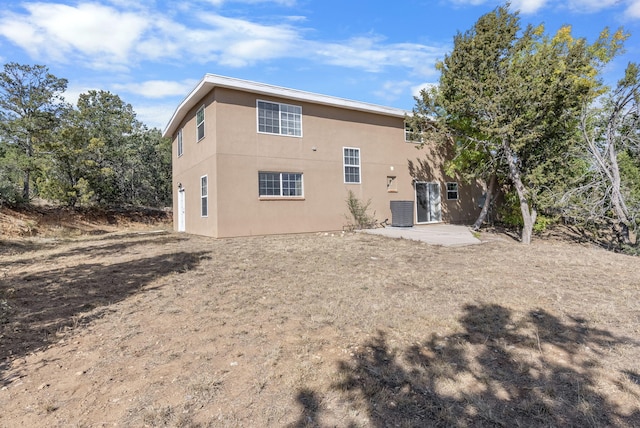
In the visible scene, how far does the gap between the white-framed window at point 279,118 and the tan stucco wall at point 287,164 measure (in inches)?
7.2

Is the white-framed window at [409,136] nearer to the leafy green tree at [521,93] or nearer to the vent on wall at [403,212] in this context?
the leafy green tree at [521,93]

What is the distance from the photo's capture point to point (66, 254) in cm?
849

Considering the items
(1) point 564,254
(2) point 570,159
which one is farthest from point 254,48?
(2) point 570,159

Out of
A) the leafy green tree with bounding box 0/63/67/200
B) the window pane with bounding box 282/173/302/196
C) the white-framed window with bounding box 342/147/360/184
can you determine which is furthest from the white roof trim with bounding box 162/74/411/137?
the leafy green tree with bounding box 0/63/67/200

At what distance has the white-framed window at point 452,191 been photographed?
1594 cm

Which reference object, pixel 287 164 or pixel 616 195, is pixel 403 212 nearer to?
pixel 287 164

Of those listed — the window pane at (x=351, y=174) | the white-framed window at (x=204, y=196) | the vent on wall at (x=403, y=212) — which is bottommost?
the vent on wall at (x=403, y=212)

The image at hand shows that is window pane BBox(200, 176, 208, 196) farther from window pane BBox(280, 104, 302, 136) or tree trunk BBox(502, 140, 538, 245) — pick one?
tree trunk BBox(502, 140, 538, 245)

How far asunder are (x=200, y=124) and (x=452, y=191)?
1161 cm

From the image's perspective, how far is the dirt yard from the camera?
2156 millimetres

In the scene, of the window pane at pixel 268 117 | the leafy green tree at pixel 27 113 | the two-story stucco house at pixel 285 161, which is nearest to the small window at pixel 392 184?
the two-story stucco house at pixel 285 161

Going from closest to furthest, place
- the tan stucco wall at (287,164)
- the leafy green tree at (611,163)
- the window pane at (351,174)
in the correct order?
the leafy green tree at (611,163) < the tan stucco wall at (287,164) < the window pane at (351,174)

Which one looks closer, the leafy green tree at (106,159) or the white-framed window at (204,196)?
the white-framed window at (204,196)

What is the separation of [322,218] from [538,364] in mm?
9866
